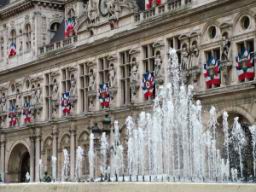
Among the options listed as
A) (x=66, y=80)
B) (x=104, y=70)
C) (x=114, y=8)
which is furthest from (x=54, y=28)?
(x=114, y=8)

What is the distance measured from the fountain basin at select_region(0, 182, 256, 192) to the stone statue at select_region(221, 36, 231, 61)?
19.1 meters

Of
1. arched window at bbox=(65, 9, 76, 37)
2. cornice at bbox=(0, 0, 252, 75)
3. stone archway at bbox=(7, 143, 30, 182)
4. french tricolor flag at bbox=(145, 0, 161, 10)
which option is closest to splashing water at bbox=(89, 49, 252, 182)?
cornice at bbox=(0, 0, 252, 75)

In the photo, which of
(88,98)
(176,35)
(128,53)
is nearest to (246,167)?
(176,35)

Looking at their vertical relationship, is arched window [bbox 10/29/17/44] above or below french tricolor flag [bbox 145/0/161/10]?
above

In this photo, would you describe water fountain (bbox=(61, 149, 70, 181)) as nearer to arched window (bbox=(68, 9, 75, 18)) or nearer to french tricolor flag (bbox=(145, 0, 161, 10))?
arched window (bbox=(68, 9, 75, 18))

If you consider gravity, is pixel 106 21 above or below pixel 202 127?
above

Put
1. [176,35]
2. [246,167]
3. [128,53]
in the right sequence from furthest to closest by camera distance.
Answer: [128,53] < [176,35] < [246,167]

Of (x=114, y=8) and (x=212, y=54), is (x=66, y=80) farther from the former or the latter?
(x=212, y=54)

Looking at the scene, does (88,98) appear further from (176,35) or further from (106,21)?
(176,35)

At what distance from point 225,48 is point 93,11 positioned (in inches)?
545

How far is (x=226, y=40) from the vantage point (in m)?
32.6

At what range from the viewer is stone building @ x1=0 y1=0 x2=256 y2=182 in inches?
1280

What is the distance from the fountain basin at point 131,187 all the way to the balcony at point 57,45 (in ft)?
101

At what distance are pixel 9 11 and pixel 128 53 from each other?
17833 millimetres
